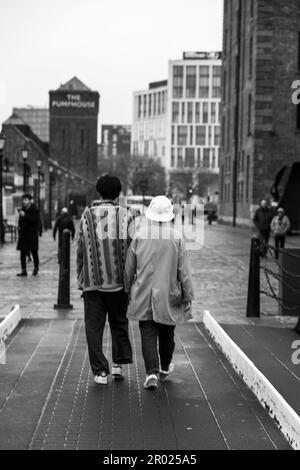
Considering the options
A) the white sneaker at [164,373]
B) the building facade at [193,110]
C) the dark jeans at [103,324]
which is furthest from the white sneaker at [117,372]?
the building facade at [193,110]

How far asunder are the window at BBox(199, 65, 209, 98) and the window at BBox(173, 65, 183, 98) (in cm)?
431

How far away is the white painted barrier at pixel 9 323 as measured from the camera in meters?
9.38

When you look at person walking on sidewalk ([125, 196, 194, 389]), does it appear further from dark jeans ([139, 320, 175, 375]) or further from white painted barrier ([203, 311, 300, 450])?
white painted barrier ([203, 311, 300, 450])

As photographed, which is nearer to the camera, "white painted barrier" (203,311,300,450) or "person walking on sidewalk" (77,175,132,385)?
"white painted barrier" (203,311,300,450)

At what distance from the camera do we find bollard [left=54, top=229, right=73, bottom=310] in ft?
40.4

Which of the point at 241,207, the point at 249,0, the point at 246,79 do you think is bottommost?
the point at 241,207

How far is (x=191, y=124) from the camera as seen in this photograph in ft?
628

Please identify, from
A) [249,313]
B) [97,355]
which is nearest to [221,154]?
[249,313]

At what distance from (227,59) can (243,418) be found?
192 ft

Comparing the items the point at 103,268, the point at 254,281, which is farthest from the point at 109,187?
the point at 254,281

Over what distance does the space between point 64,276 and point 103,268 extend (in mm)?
5155

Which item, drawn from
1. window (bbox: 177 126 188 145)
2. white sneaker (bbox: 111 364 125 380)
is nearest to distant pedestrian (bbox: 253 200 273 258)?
white sneaker (bbox: 111 364 125 380)
